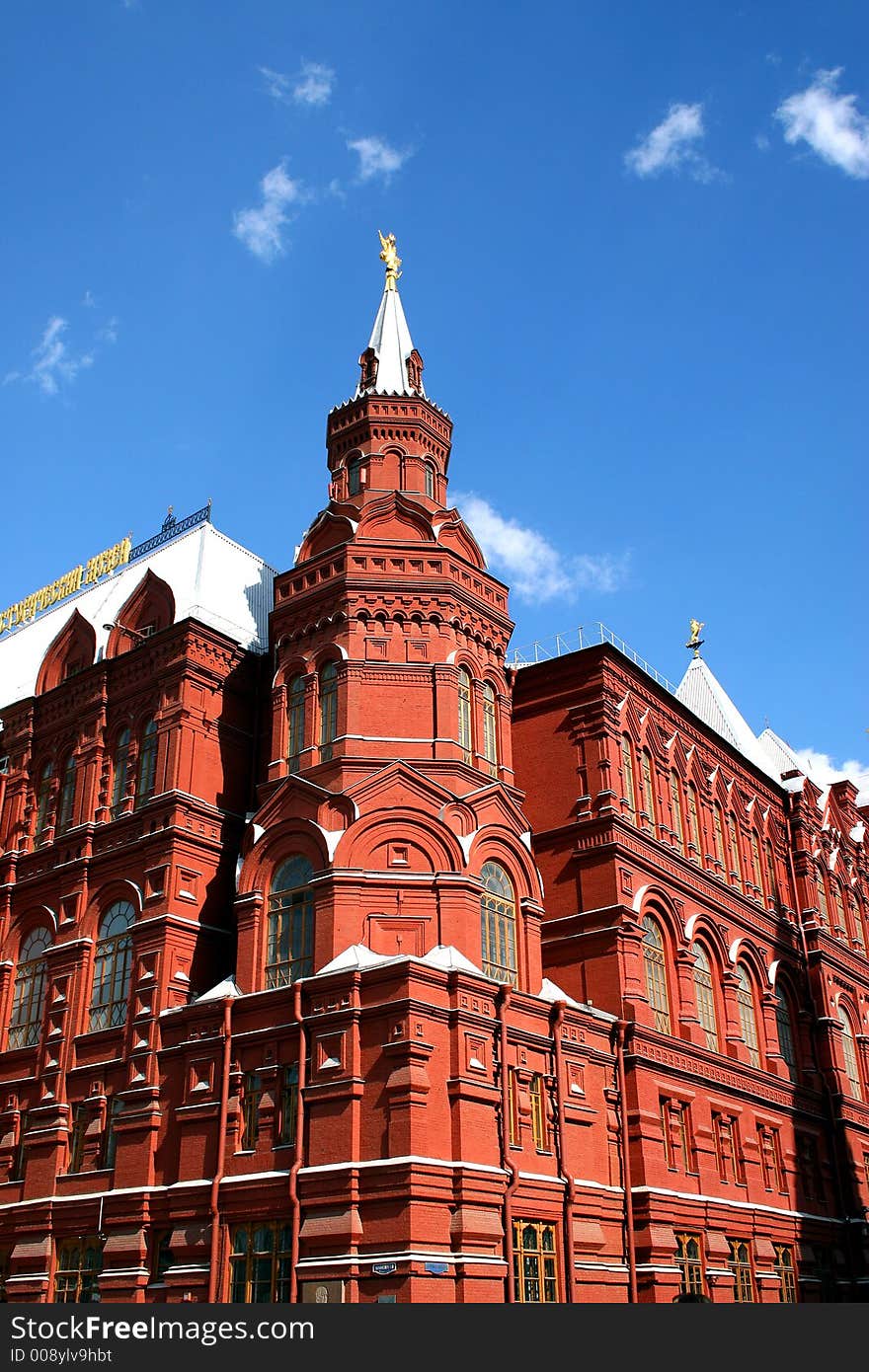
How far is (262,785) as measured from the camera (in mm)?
35375

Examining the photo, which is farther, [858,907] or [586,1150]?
→ [858,907]

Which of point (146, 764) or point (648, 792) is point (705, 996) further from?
point (146, 764)

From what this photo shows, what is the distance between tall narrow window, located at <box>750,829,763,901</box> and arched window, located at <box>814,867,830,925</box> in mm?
3698

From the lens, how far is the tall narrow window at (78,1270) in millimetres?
32406

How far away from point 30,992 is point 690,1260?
64.6ft

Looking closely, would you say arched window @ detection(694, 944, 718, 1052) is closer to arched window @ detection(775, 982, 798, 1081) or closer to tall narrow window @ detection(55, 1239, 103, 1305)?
arched window @ detection(775, 982, 798, 1081)

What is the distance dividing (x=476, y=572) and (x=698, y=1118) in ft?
52.8

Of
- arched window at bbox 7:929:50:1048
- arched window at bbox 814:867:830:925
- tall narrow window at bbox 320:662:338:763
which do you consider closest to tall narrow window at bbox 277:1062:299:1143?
tall narrow window at bbox 320:662:338:763

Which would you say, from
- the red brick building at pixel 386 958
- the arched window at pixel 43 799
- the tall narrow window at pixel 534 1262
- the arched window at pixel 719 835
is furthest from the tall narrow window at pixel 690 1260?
the arched window at pixel 43 799

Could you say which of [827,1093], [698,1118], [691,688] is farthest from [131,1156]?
[691,688]

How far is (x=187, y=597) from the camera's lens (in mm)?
40750

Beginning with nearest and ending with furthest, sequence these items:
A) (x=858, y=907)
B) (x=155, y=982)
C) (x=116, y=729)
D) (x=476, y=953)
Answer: (x=476, y=953) → (x=155, y=982) → (x=116, y=729) → (x=858, y=907)

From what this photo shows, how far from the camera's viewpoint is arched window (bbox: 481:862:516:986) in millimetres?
33000

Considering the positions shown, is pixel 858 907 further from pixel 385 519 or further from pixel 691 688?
pixel 385 519
